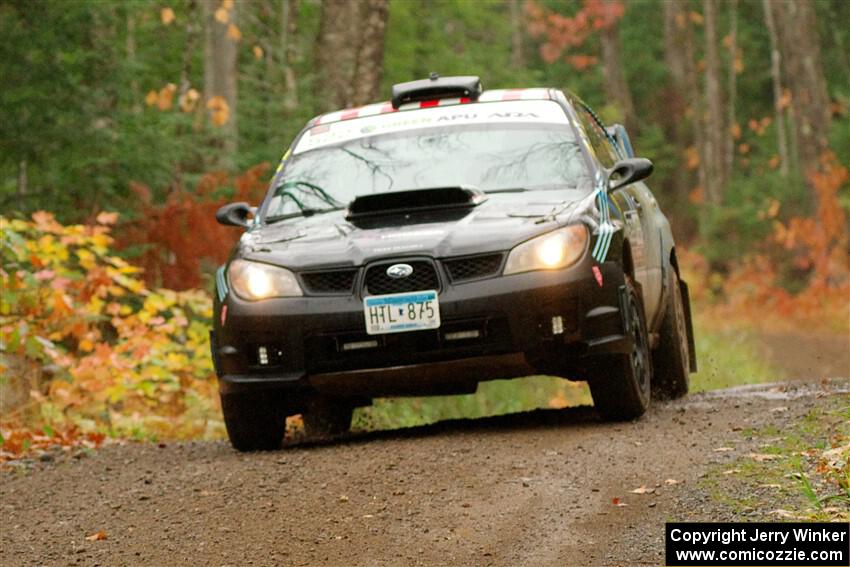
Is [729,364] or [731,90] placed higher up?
[731,90]

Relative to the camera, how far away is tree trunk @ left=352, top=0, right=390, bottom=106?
50.6ft

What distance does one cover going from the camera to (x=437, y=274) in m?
8.09

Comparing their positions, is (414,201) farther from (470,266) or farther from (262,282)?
(262,282)

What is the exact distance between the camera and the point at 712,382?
628 inches

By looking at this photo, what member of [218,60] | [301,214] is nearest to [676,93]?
[218,60]

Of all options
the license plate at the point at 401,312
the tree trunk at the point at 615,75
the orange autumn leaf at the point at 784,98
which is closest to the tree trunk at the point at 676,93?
the tree trunk at the point at 615,75

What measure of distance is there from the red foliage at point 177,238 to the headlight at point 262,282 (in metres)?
6.07

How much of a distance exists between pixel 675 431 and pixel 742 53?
46306 millimetres

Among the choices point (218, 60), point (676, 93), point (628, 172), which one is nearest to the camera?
point (628, 172)

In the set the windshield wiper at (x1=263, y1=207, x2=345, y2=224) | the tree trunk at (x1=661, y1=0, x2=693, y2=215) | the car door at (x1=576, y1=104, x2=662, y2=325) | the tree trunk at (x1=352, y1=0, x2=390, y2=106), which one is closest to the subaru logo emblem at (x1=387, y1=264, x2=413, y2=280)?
the windshield wiper at (x1=263, y1=207, x2=345, y2=224)

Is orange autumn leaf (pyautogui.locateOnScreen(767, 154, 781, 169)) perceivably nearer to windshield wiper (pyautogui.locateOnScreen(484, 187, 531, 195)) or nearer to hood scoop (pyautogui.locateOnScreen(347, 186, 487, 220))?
windshield wiper (pyautogui.locateOnScreen(484, 187, 531, 195))

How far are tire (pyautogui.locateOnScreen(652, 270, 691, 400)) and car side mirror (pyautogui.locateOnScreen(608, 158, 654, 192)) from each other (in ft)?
5.20

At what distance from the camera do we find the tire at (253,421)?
8703 mm

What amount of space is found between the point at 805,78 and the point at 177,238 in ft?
51.8
